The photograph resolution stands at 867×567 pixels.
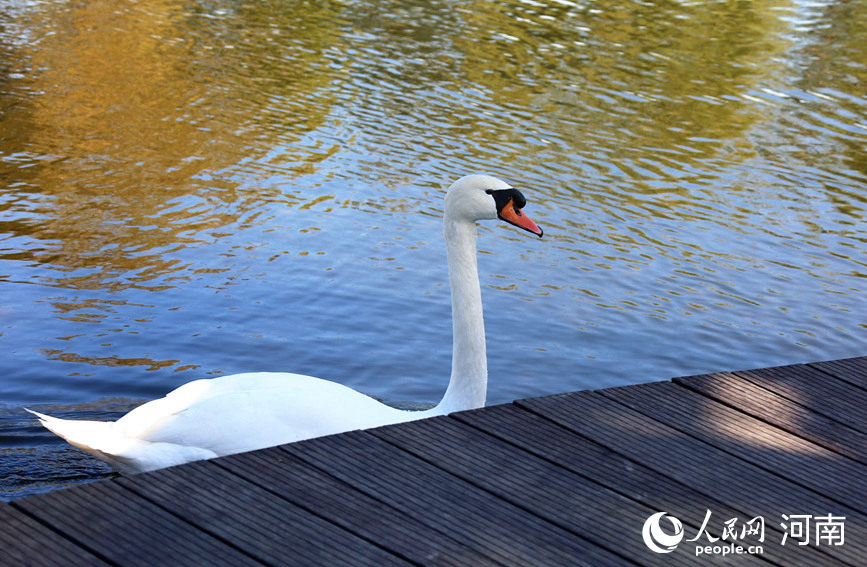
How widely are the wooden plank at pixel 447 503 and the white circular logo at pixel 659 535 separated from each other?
111mm

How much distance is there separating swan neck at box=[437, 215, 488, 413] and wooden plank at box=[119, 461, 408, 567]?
1928 mm

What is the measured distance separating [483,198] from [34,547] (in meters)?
2.71

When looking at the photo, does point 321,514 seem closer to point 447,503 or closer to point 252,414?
point 447,503

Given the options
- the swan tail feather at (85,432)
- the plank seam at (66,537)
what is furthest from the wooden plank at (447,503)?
the swan tail feather at (85,432)

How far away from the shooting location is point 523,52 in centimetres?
1525

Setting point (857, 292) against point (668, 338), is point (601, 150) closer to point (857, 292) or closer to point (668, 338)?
point (857, 292)

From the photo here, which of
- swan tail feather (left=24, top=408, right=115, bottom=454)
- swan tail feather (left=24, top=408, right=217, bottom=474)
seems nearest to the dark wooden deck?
swan tail feather (left=24, top=408, right=217, bottom=474)

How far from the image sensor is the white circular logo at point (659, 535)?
2.45 metres

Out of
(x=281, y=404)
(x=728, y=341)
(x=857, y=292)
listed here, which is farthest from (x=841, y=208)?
(x=281, y=404)

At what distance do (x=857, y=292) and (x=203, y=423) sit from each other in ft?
18.3

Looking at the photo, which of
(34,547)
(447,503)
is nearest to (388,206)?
(447,503)

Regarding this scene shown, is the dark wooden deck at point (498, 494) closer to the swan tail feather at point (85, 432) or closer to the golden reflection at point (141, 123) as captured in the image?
the swan tail feather at point (85, 432)

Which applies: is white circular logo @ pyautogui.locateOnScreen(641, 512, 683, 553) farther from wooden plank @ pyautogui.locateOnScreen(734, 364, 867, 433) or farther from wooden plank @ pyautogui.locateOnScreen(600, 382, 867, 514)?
wooden plank @ pyautogui.locateOnScreen(734, 364, 867, 433)

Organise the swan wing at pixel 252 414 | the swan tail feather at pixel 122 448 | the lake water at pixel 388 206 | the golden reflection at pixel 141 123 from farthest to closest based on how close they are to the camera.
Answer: the golden reflection at pixel 141 123 → the lake water at pixel 388 206 → the swan tail feather at pixel 122 448 → the swan wing at pixel 252 414
